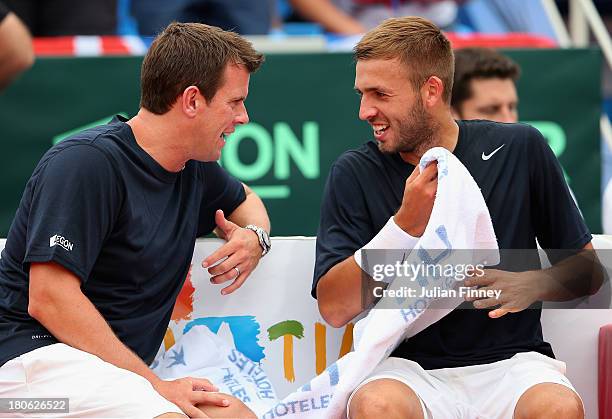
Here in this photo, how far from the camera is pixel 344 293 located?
357cm

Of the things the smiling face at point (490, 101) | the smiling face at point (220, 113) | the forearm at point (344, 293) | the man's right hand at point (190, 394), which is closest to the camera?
the man's right hand at point (190, 394)

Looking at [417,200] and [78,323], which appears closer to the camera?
[78,323]

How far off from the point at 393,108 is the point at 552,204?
0.60 m

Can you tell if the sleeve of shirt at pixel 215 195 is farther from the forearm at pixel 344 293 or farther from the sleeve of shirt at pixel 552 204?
the sleeve of shirt at pixel 552 204

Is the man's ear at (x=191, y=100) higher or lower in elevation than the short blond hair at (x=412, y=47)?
lower

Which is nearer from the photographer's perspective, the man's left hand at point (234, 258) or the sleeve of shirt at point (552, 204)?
the sleeve of shirt at point (552, 204)

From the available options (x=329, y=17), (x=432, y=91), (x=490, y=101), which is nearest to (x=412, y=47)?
(x=432, y=91)

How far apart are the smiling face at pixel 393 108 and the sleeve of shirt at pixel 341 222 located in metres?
0.16

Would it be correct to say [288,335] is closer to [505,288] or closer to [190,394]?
[190,394]

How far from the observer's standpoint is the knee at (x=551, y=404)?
3.24 metres

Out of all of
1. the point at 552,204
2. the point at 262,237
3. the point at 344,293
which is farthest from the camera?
the point at 262,237

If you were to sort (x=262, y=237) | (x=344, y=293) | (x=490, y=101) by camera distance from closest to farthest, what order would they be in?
(x=344, y=293) → (x=262, y=237) → (x=490, y=101)

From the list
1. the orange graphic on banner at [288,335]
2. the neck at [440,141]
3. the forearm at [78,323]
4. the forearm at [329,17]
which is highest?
the forearm at [329,17]

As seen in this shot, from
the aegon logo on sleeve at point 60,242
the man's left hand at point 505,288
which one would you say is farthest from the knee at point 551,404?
the aegon logo on sleeve at point 60,242
